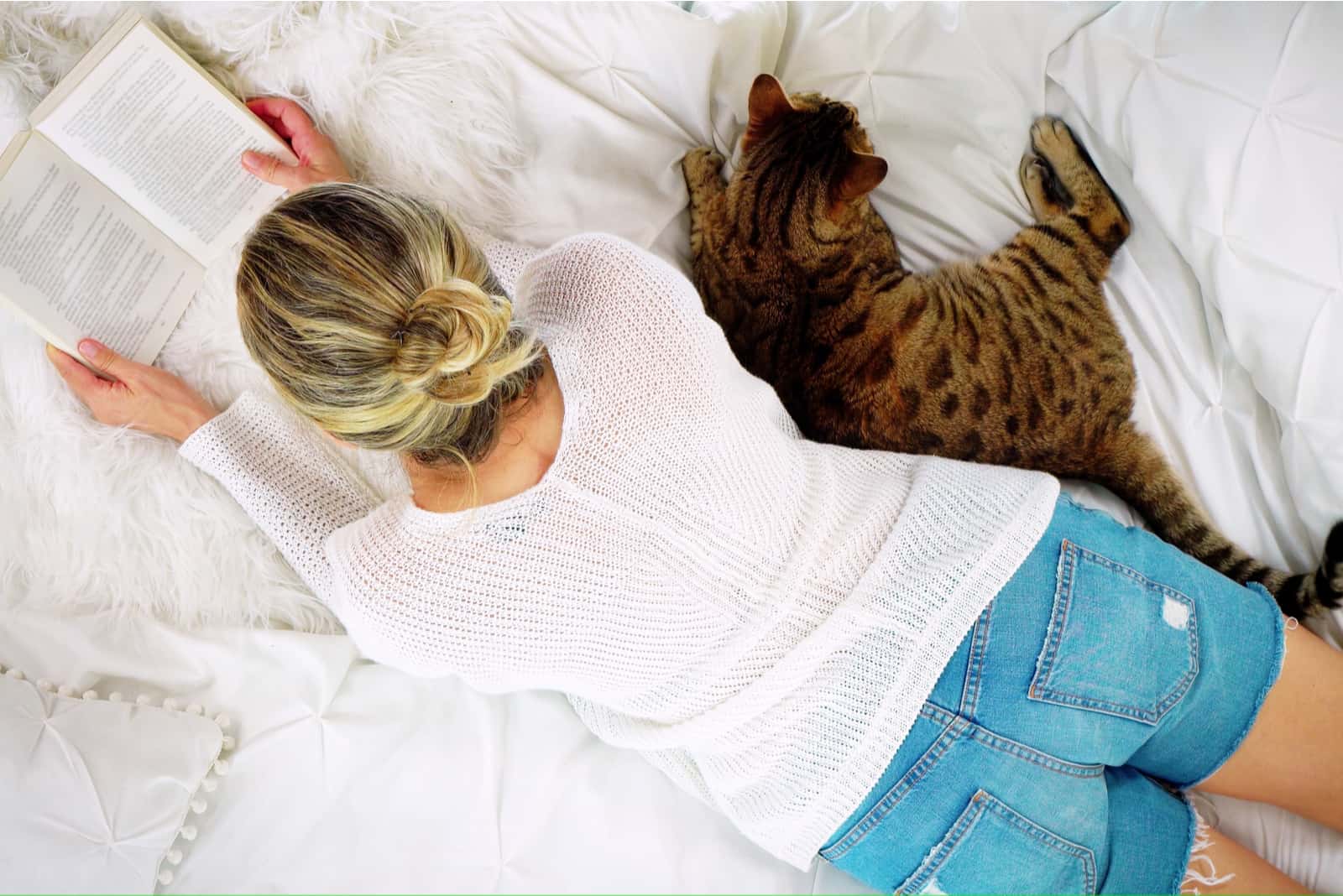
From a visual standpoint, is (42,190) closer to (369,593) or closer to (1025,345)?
(369,593)

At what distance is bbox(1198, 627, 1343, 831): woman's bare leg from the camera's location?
1.00 metres

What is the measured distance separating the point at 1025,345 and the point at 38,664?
1.35 m

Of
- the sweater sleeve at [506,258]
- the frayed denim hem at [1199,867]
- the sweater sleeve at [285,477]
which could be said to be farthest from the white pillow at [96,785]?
the frayed denim hem at [1199,867]

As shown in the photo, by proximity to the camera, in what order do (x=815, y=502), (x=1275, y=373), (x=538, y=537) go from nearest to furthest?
(x=538, y=537), (x=815, y=502), (x=1275, y=373)

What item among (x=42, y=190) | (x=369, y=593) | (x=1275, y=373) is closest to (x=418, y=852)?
(x=369, y=593)

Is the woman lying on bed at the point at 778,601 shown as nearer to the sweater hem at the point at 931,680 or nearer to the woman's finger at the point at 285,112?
the sweater hem at the point at 931,680

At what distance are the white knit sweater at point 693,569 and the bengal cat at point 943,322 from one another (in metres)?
0.18

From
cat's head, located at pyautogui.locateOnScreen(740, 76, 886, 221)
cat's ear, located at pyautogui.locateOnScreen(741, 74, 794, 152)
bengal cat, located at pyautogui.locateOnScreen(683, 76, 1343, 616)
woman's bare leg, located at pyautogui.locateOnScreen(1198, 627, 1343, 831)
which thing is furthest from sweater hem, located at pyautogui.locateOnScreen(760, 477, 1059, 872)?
cat's ear, located at pyautogui.locateOnScreen(741, 74, 794, 152)

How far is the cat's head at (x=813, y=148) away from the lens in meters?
1.14

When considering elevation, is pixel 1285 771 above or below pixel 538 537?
below

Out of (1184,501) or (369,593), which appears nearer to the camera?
(369,593)

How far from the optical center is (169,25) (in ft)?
3.67

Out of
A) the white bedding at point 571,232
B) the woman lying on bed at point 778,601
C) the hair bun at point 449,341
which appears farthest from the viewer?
the white bedding at point 571,232

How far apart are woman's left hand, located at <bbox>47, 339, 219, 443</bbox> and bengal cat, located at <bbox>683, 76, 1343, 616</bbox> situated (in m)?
0.75
